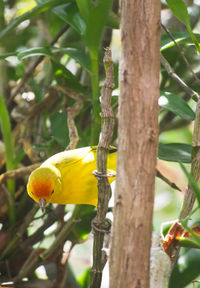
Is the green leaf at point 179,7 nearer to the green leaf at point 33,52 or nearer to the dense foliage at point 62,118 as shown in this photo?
the dense foliage at point 62,118

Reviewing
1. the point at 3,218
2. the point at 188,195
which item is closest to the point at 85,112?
the point at 3,218

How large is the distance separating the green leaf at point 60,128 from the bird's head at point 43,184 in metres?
0.19

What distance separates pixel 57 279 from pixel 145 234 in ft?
1.68

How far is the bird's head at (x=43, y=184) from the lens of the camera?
0.74 meters

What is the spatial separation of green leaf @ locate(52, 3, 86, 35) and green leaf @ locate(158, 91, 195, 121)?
237mm

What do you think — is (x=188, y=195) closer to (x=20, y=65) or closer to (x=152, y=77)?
(x=152, y=77)

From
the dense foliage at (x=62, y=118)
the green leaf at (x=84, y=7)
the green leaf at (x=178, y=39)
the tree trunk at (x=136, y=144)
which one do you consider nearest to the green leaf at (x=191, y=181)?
the tree trunk at (x=136, y=144)

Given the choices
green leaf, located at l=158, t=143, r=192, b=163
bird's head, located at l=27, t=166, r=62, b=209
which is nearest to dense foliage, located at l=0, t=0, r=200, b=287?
green leaf, located at l=158, t=143, r=192, b=163

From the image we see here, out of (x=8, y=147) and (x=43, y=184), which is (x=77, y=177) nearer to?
(x=43, y=184)

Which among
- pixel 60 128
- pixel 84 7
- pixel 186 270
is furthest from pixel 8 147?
pixel 186 270

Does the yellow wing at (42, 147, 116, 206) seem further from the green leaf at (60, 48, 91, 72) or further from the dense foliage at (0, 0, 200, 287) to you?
the green leaf at (60, 48, 91, 72)

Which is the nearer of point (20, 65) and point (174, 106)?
point (174, 106)

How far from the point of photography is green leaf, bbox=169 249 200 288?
3.06 ft

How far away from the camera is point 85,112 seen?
1160 mm
